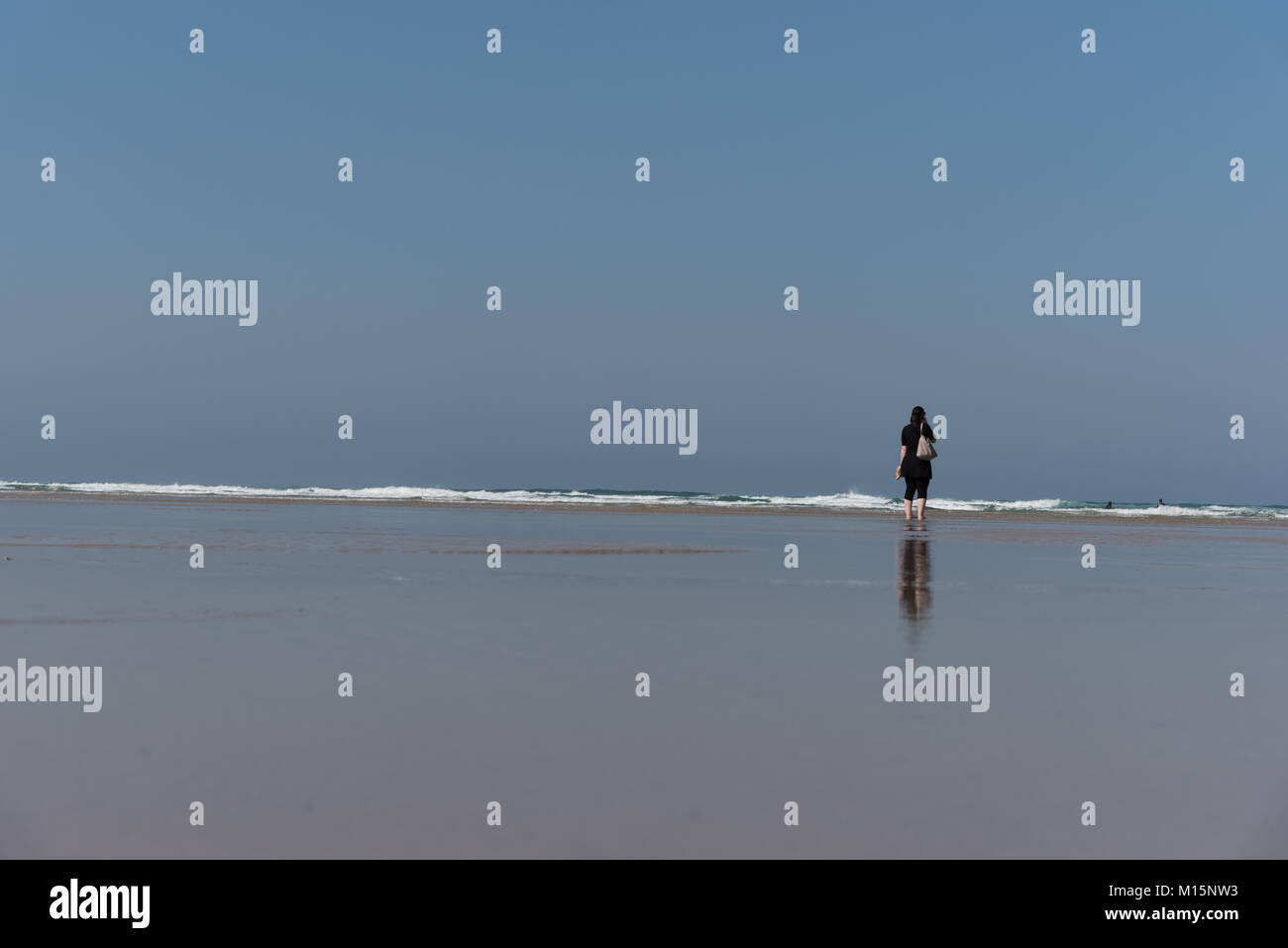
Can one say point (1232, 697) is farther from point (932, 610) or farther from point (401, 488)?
point (401, 488)

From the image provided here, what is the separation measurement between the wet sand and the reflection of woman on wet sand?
0.07m

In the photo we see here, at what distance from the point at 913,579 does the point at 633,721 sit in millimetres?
5751

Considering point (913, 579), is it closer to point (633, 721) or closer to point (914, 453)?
point (633, 721)

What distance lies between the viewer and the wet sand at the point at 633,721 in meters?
2.84

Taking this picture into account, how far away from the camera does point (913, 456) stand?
19.9 meters

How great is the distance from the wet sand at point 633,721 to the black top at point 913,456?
11.0m

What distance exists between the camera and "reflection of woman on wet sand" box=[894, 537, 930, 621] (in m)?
7.12

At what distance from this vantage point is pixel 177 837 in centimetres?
278

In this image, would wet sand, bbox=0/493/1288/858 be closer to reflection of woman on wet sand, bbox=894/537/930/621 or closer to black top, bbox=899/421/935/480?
reflection of woman on wet sand, bbox=894/537/930/621

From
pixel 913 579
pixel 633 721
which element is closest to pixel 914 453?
pixel 913 579

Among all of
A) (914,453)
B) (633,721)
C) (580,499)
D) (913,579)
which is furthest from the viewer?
(580,499)
